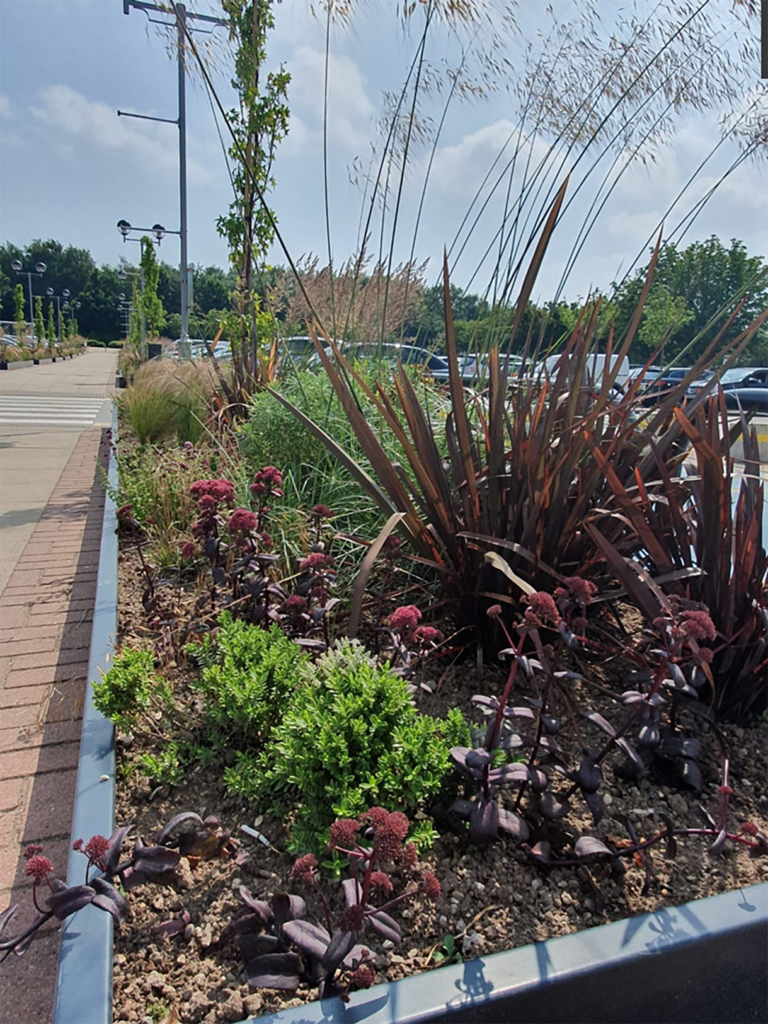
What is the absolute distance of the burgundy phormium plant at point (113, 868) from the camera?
2.78 feet

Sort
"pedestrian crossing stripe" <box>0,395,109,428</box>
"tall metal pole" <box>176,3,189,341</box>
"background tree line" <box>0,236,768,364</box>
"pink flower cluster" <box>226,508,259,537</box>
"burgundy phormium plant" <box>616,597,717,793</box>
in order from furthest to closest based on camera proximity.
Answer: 1. "tall metal pole" <box>176,3,189,341</box>
2. "pedestrian crossing stripe" <box>0,395,109,428</box>
3. "background tree line" <box>0,236,768,364</box>
4. "pink flower cluster" <box>226,508,259,537</box>
5. "burgundy phormium plant" <box>616,597,717,793</box>

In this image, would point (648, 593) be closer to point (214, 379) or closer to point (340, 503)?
point (340, 503)

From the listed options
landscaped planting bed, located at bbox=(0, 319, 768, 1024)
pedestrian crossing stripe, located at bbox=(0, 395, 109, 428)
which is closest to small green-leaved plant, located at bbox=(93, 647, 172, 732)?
landscaped planting bed, located at bbox=(0, 319, 768, 1024)

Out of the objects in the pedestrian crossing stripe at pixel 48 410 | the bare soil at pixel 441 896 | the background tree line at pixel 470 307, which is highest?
the background tree line at pixel 470 307

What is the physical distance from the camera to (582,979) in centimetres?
83

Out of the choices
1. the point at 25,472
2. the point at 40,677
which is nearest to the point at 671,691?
the point at 40,677

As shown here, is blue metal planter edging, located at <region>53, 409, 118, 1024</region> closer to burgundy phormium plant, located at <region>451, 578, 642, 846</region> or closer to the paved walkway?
the paved walkway

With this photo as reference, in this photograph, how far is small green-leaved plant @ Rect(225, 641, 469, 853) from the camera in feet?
3.46

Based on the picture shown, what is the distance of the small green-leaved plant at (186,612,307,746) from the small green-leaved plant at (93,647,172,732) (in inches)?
4.6

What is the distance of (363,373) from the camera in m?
3.43

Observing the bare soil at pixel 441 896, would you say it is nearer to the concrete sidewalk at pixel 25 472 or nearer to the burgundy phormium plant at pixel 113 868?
the burgundy phormium plant at pixel 113 868

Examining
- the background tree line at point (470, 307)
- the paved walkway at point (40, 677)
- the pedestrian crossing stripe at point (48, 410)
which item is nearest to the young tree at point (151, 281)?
the pedestrian crossing stripe at point (48, 410)

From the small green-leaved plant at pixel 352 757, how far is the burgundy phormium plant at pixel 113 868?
138mm

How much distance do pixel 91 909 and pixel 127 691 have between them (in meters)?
0.52
